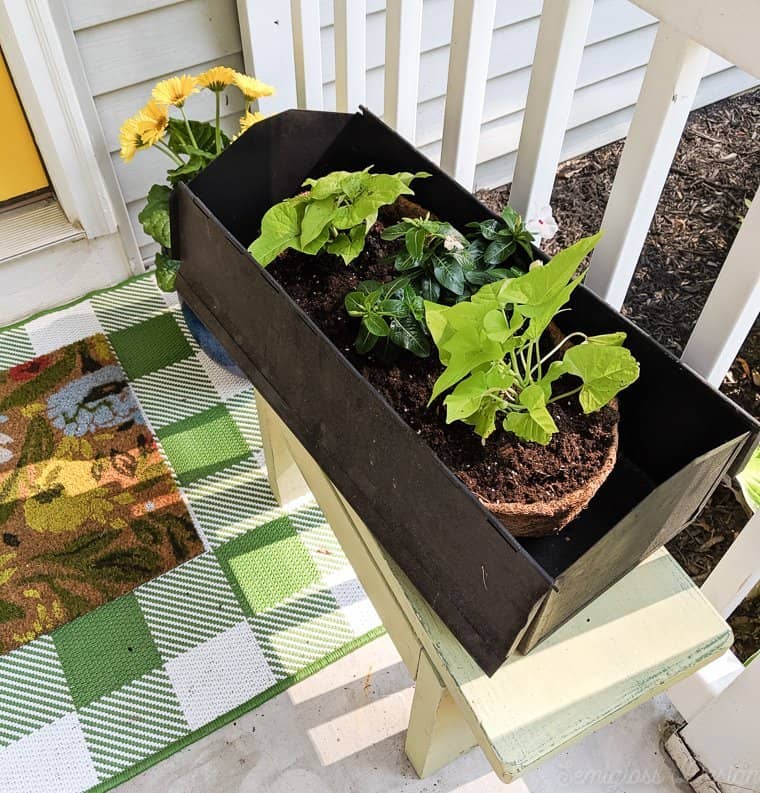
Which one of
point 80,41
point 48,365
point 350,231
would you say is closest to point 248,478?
point 48,365

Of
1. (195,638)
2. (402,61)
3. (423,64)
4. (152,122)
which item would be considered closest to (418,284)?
(402,61)

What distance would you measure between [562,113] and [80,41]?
3.22 feet

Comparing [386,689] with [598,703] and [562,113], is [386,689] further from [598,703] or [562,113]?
[562,113]

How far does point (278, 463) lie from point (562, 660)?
0.70 metres

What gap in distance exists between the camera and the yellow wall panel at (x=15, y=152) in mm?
1614

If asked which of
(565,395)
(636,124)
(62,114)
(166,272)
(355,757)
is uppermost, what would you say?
(636,124)

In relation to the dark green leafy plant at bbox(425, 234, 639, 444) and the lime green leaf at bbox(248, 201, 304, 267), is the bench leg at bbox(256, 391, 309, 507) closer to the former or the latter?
the lime green leaf at bbox(248, 201, 304, 267)

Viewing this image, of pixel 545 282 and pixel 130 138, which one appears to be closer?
pixel 545 282

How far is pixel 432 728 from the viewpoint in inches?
42.1

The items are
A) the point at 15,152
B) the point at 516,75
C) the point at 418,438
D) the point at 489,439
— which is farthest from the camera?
the point at 516,75

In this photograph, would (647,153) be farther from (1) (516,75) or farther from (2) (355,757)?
(1) (516,75)

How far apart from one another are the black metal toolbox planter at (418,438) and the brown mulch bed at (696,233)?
23.9 inches

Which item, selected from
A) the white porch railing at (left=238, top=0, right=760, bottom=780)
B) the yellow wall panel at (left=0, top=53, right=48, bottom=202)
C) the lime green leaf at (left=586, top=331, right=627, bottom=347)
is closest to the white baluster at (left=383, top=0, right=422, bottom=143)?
the white porch railing at (left=238, top=0, right=760, bottom=780)

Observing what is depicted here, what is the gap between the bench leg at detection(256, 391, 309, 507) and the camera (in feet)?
4.31
